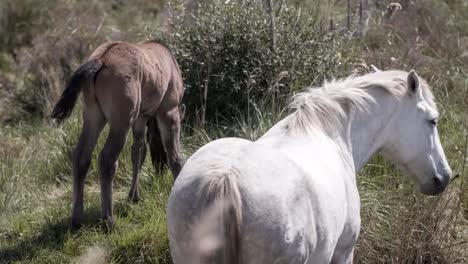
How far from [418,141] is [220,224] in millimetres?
1778

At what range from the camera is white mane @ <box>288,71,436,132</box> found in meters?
4.16

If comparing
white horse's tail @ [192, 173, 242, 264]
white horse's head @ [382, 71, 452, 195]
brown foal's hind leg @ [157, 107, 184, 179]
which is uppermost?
white horse's tail @ [192, 173, 242, 264]

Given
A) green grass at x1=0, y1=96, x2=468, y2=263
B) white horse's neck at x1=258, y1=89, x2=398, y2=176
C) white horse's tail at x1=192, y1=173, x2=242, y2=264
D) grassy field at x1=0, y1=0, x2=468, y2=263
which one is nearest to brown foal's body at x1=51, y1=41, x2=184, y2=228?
green grass at x1=0, y1=96, x2=468, y2=263

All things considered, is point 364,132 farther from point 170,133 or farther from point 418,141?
point 170,133

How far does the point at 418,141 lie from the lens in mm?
4539

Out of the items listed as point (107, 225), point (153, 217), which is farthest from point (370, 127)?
point (107, 225)

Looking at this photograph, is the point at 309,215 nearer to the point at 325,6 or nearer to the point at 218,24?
the point at 218,24

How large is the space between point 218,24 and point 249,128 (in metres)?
1.39

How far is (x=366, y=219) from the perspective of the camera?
18.3 feet

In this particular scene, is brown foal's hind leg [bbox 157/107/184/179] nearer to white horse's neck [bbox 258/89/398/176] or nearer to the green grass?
the green grass

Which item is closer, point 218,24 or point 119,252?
point 119,252

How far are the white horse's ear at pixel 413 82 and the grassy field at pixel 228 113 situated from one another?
126cm

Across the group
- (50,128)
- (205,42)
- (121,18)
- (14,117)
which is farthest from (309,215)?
(121,18)

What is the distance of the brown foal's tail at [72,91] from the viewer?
5543mm
